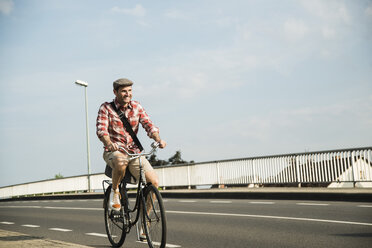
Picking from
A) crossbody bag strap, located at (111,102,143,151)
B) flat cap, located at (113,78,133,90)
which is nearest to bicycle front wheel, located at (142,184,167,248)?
crossbody bag strap, located at (111,102,143,151)

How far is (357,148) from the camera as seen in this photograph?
15766 mm

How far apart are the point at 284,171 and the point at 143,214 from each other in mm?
13803

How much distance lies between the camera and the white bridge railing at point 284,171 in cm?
1598

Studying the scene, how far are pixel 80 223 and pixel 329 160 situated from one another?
9597mm

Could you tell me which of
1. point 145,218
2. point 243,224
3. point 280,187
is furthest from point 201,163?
point 145,218

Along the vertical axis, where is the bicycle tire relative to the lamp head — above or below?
below

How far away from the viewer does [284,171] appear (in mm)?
18609

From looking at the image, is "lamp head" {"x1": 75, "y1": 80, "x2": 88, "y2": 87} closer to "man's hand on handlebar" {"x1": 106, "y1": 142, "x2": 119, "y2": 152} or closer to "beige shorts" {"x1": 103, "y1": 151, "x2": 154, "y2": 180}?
"beige shorts" {"x1": 103, "y1": 151, "x2": 154, "y2": 180}

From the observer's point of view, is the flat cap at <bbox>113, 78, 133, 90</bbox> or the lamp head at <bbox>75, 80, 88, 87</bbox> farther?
the lamp head at <bbox>75, 80, 88, 87</bbox>

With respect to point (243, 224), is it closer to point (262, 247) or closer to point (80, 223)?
point (262, 247)

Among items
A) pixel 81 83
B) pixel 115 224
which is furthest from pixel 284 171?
pixel 81 83

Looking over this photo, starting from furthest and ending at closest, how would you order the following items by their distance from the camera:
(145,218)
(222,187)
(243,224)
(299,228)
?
(222,187)
(243,224)
(299,228)
(145,218)

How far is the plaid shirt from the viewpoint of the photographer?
5.79 metres

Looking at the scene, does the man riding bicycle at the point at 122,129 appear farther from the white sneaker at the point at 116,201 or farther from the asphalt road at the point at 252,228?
the asphalt road at the point at 252,228
